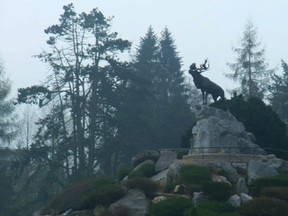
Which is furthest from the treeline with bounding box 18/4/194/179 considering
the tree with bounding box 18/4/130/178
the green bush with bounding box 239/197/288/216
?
the green bush with bounding box 239/197/288/216

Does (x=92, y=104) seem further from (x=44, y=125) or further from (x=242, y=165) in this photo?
(x=242, y=165)

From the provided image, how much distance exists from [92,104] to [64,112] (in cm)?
236

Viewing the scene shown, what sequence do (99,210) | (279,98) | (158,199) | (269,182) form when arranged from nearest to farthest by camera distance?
1. (269,182)
2. (158,199)
3. (99,210)
4. (279,98)

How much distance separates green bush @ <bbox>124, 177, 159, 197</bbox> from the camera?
29266mm

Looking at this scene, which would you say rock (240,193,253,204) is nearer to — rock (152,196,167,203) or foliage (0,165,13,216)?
rock (152,196,167,203)

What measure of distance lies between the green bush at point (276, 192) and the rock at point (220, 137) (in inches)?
212

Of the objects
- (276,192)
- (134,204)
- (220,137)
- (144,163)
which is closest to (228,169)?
(220,137)

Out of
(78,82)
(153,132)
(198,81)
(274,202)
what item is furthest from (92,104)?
(274,202)

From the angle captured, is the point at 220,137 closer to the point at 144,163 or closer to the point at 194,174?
the point at 194,174

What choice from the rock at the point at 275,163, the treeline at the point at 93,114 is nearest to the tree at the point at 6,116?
the treeline at the point at 93,114

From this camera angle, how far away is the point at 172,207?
85.8ft

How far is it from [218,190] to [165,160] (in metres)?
6.44

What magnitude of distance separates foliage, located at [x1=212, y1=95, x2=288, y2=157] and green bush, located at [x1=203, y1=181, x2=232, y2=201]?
25.5 ft

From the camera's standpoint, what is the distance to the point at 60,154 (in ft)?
161
